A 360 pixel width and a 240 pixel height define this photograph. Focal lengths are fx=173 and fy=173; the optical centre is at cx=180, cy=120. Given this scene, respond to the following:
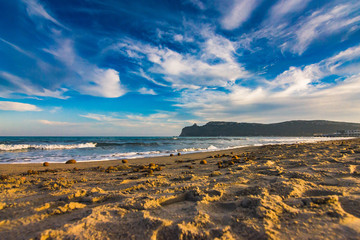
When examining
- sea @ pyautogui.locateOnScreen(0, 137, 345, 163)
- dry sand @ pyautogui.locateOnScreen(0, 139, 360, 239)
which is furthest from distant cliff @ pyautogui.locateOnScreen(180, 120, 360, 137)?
dry sand @ pyautogui.locateOnScreen(0, 139, 360, 239)

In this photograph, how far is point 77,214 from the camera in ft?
7.48

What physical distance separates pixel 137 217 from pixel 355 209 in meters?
2.58

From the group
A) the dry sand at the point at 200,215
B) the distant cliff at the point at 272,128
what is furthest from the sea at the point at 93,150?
the distant cliff at the point at 272,128

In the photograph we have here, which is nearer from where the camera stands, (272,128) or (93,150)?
(93,150)

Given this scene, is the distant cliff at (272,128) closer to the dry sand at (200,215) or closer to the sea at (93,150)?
the sea at (93,150)

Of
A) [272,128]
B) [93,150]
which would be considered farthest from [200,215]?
[272,128]

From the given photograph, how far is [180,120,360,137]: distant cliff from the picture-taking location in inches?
4077

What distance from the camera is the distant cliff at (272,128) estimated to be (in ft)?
340

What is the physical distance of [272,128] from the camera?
11719cm

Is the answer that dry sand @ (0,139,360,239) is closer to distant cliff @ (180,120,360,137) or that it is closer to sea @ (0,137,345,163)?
sea @ (0,137,345,163)

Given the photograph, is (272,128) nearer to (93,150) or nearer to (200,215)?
(93,150)

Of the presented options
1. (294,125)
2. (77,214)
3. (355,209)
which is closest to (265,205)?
(355,209)

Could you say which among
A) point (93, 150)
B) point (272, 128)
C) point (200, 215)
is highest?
point (272, 128)

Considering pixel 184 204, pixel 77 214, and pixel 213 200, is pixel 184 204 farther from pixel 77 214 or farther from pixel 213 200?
pixel 77 214
